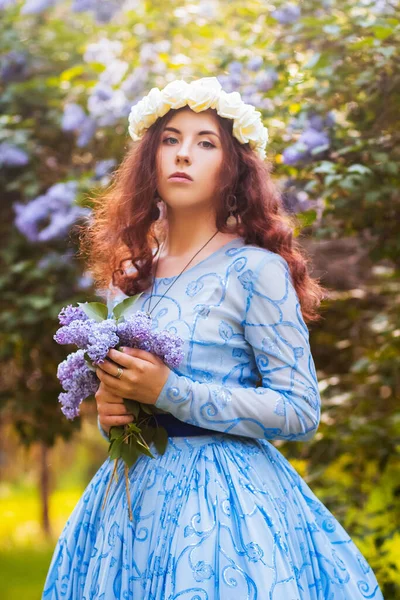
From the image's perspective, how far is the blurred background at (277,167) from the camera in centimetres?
244

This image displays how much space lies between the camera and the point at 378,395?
120 inches

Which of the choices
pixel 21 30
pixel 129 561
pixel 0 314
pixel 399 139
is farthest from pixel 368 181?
pixel 21 30

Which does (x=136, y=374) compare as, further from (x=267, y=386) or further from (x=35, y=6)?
(x=35, y=6)

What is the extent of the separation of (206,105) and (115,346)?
60cm

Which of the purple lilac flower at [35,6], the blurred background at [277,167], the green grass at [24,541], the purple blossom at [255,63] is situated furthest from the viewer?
the green grass at [24,541]

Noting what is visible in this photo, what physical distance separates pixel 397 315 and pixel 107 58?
1648 millimetres

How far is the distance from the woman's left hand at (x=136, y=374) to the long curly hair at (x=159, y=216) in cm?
35

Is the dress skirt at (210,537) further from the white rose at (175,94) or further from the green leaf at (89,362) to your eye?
the white rose at (175,94)

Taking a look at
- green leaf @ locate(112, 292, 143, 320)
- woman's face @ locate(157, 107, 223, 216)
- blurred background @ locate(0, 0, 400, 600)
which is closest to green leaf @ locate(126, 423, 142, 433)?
green leaf @ locate(112, 292, 143, 320)

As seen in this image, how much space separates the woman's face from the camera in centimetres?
169

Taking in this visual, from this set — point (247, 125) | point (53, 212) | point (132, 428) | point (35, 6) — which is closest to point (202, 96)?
point (247, 125)

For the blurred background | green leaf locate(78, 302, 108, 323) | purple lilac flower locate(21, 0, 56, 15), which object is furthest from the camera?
purple lilac flower locate(21, 0, 56, 15)

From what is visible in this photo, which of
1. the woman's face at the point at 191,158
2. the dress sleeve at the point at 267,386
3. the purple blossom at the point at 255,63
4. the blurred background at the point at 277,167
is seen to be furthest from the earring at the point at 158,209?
the purple blossom at the point at 255,63

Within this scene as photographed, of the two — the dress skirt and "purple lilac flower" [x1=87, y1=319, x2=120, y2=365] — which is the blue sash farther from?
"purple lilac flower" [x1=87, y1=319, x2=120, y2=365]
